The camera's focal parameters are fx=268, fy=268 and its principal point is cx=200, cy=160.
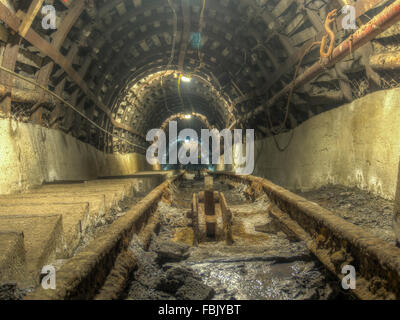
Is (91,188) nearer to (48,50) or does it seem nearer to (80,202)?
(80,202)

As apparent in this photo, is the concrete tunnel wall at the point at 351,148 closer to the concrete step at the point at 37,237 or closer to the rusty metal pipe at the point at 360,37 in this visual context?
the rusty metal pipe at the point at 360,37

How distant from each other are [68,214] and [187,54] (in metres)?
9.93

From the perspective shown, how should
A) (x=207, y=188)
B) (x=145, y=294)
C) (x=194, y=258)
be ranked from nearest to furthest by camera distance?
(x=145, y=294), (x=194, y=258), (x=207, y=188)

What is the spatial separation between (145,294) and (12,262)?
2.87 ft

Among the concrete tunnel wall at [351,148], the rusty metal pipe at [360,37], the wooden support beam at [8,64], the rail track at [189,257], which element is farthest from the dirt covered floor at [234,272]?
the wooden support beam at [8,64]

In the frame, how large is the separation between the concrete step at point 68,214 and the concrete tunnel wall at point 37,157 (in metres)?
1.97

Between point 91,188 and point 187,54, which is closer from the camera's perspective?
point 91,188

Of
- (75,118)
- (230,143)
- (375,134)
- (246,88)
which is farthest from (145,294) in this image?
(230,143)

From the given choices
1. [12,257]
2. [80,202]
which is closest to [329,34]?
[80,202]

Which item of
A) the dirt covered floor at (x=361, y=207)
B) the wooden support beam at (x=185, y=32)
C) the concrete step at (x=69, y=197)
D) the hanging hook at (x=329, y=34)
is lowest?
the dirt covered floor at (x=361, y=207)

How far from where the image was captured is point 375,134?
4.50 meters

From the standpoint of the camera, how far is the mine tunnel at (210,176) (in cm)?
194

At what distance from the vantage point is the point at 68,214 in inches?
115
